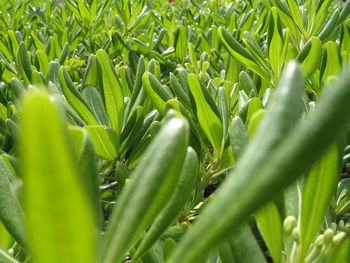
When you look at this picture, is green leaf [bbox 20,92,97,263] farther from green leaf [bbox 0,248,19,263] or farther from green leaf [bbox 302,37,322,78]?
green leaf [bbox 302,37,322,78]

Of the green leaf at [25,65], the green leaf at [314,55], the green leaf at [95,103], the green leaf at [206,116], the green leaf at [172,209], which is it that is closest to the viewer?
the green leaf at [172,209]

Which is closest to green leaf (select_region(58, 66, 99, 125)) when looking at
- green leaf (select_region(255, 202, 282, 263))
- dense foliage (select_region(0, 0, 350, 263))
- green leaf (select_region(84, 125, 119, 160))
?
dense foliage (select_region(0, 0, 350, 263))

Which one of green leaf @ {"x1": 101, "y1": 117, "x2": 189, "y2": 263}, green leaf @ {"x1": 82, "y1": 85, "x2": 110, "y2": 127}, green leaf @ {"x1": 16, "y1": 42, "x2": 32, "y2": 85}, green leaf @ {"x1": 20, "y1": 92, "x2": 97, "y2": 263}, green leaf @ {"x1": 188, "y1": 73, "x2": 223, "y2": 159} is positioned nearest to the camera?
green leaf @ {"x1": 20, "y1": 92, "x2": 97, "y2": 263}

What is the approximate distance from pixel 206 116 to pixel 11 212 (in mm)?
468

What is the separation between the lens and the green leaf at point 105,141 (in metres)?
0.96

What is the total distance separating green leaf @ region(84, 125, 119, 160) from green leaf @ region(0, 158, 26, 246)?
0.32 metres

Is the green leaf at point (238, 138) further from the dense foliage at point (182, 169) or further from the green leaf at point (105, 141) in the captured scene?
the green leaf at point (105, 141)

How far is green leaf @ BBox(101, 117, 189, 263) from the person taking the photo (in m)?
0.42

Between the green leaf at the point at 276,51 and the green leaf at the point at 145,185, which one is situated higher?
the green leaf at the point at 145,185

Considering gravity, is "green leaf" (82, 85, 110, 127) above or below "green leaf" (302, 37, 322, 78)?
below

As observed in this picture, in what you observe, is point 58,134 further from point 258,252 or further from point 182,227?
point 182,227

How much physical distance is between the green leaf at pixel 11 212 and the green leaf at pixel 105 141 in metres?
0.32

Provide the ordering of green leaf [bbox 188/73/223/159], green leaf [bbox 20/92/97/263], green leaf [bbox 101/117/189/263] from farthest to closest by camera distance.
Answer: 1. green leaf [bbox 188/73/223/159]
2. green leaf [bbox 101/117/189/263]
3. green leaf [bbox 20/92/97/263]

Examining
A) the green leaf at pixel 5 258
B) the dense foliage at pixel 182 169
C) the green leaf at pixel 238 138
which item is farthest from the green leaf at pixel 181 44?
the green leaf at pixel 5 258
